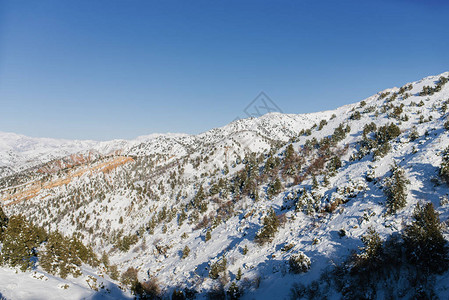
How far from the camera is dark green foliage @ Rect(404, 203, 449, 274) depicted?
1130 cm

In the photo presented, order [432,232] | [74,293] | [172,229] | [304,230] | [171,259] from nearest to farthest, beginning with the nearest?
1. [432,232]
2. [74,293]
3. [304,230]
4. [171,259]
5. [172,229]

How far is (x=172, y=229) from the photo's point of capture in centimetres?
4438

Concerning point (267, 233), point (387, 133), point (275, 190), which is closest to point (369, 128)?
point (387, 133)

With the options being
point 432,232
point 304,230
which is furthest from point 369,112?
point 432,232

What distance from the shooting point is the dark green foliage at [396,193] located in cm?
1706

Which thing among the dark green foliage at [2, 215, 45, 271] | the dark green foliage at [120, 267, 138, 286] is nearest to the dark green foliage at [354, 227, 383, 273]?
the dark green foliage at [120, 267, 138, 286]

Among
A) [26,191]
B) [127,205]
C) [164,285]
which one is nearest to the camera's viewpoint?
[164,285]

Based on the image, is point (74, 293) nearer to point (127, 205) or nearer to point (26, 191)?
point (127, 205)

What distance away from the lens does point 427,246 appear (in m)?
11.8

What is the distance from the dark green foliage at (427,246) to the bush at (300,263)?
21.1ft

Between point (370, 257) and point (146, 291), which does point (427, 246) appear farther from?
point (146, 291)

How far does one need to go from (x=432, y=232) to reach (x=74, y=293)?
28.4 meters

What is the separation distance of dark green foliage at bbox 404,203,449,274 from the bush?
6.42 meters

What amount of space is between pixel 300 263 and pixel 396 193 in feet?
33.9
